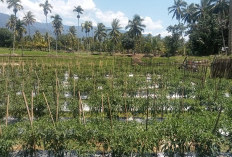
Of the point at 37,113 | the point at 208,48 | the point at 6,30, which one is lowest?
the point at 37,113

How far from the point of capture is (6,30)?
235 feet

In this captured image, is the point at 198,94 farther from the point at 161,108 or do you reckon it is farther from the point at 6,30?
the point at 6,30

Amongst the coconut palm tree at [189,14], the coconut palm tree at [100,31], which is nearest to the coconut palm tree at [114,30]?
the coconut palm tree at [100,31]

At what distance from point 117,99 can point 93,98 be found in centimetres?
81

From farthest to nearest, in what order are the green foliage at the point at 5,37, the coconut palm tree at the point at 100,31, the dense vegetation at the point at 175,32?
the green foliage at the point at 5,37 < the coconut palm tree at the point at 100,31 < the dense vegetation at the point at 175,32

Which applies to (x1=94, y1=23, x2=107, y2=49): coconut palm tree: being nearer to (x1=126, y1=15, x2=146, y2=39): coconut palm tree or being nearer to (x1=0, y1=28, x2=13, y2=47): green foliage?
(x1=126, y1=15, x2=146, y2=39): coconut palm tree

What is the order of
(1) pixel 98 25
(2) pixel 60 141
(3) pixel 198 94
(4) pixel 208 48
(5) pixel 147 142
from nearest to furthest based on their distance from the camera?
(5) pixel 147 142 → (2) pixel 60 141 → (3) pixel 198 94 → (4) pixel 208 48 → (1) pixel 98 25

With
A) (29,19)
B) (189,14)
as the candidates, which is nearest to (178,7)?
(189,14)

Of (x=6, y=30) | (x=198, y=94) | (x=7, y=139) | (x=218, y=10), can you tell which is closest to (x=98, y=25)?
(x=6, y=30)

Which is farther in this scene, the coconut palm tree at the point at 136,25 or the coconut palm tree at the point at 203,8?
the coconut palm tree at the point at 136,25

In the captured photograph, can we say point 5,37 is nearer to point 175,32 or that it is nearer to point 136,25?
point 136,25

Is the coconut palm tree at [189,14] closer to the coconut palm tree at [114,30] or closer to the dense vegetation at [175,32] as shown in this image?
the dense vegetation at [175,32]

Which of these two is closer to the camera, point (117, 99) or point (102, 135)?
point (102, 135)

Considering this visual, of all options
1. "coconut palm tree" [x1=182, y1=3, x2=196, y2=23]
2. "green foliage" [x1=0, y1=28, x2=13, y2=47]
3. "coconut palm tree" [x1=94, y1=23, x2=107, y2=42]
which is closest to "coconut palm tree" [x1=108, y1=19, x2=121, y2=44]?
"coconut palm tree" [x1=94, y1=23, x2=107, y2=42]
